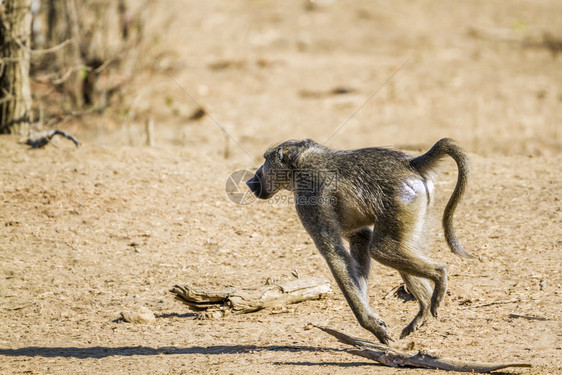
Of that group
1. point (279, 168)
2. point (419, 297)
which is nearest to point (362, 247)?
point (419, 297)

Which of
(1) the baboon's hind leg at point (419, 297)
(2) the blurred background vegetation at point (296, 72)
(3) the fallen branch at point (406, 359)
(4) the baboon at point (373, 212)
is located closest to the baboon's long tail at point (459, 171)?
(4) the baboon at point (373, 212)

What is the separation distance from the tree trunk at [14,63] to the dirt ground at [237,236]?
45 cm

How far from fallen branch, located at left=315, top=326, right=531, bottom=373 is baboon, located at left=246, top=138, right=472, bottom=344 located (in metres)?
0.18

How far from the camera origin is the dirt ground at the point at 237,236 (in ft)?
18.2

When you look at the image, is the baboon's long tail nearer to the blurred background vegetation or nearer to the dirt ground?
the dirt ground

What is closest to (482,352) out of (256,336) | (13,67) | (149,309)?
(256,336)

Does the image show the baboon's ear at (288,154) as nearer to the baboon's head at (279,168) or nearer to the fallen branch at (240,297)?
the baboon's head at (279,168)

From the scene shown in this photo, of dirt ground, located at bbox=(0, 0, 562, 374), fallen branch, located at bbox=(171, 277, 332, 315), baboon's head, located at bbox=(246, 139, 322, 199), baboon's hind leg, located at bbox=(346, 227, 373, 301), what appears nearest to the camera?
dirt ground, located at bbox=(0, 0, 562, 374)

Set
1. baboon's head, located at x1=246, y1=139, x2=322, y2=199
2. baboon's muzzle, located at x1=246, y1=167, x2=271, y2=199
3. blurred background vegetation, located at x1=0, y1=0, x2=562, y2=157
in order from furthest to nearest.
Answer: blurred background vegetation, located at x1=0, y1=0, x2=562, y2=157 < baboon's muzzle, located at x1=246, y1=167, x2=271, y2=199 < baboon's head, located at x1=246, y1=139, x2=322, y2=199

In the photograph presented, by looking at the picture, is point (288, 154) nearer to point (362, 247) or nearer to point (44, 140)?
point (362, 247)

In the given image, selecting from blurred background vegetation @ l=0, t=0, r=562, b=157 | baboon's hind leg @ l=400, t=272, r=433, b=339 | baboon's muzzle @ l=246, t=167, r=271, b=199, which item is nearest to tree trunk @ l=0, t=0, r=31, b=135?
blurred background vegetation @ l=0, t=0, r=562, b=157

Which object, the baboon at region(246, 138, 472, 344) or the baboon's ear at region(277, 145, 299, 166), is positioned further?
the baboon's ear at region(277, 145, 299, 166)

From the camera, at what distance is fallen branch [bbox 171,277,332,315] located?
6125mm

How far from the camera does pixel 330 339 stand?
5801 millimetres
